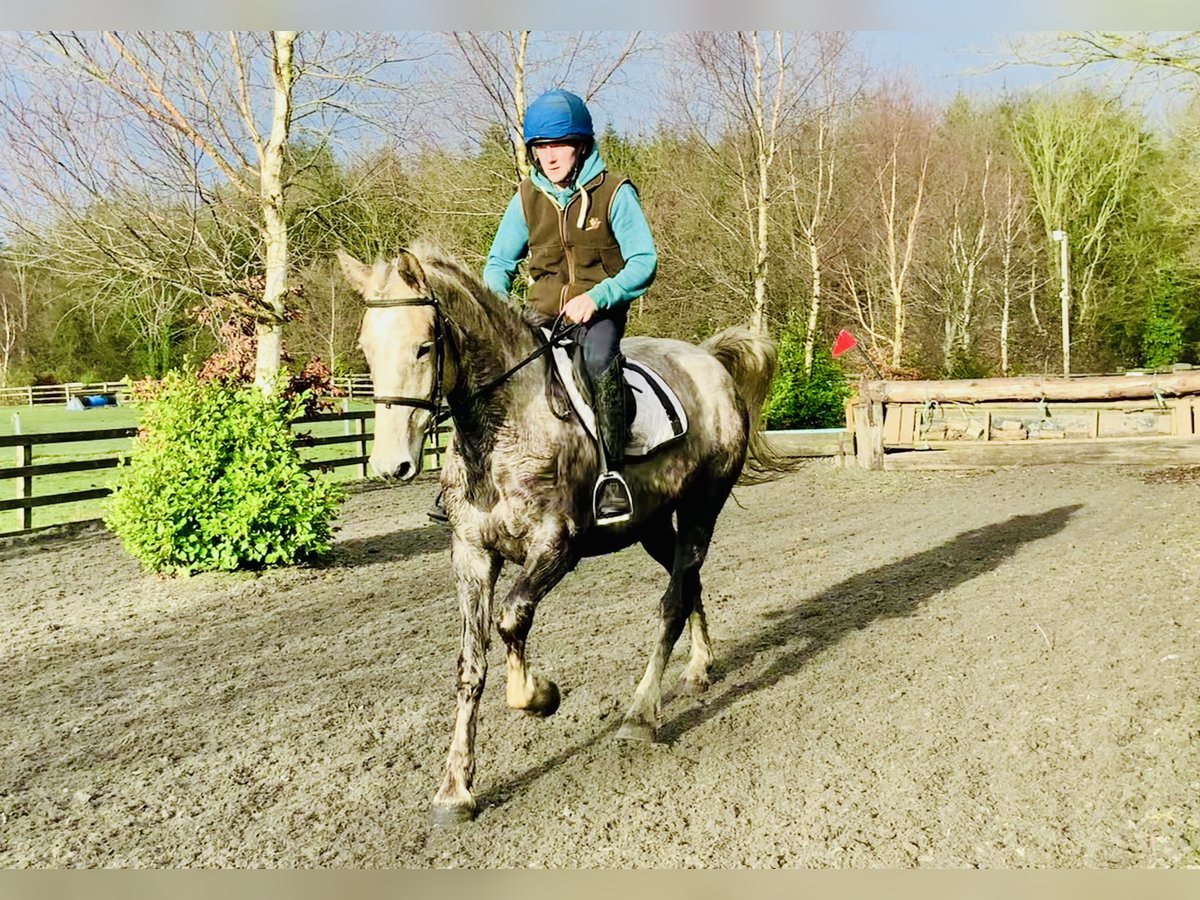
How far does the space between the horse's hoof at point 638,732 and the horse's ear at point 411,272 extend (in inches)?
89.7

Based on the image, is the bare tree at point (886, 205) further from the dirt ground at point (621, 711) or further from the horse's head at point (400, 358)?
the horse's head at point (400, 358)

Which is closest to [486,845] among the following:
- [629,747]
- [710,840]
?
[710,840]

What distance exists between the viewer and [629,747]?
4.54 meters

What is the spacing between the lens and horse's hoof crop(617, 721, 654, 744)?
14.9 ft

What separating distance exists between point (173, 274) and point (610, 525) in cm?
984

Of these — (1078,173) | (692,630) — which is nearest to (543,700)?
(692,630)

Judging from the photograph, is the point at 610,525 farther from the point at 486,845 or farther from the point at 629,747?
the point at 486,845

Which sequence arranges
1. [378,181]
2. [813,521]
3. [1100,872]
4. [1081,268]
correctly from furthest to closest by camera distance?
[1081,268]
[378,181]
[813,521]
[1100,872]

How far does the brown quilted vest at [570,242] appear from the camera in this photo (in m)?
4.21

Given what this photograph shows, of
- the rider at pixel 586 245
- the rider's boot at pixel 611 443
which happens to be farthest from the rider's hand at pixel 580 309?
the rider's boot at pixel 611 443

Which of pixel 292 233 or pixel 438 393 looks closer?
pixel 438 393

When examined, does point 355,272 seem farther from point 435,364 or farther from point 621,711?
point 621,711

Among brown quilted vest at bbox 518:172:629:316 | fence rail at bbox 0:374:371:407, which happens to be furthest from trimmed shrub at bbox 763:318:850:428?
fence rail at bbox 0:374:371:407
